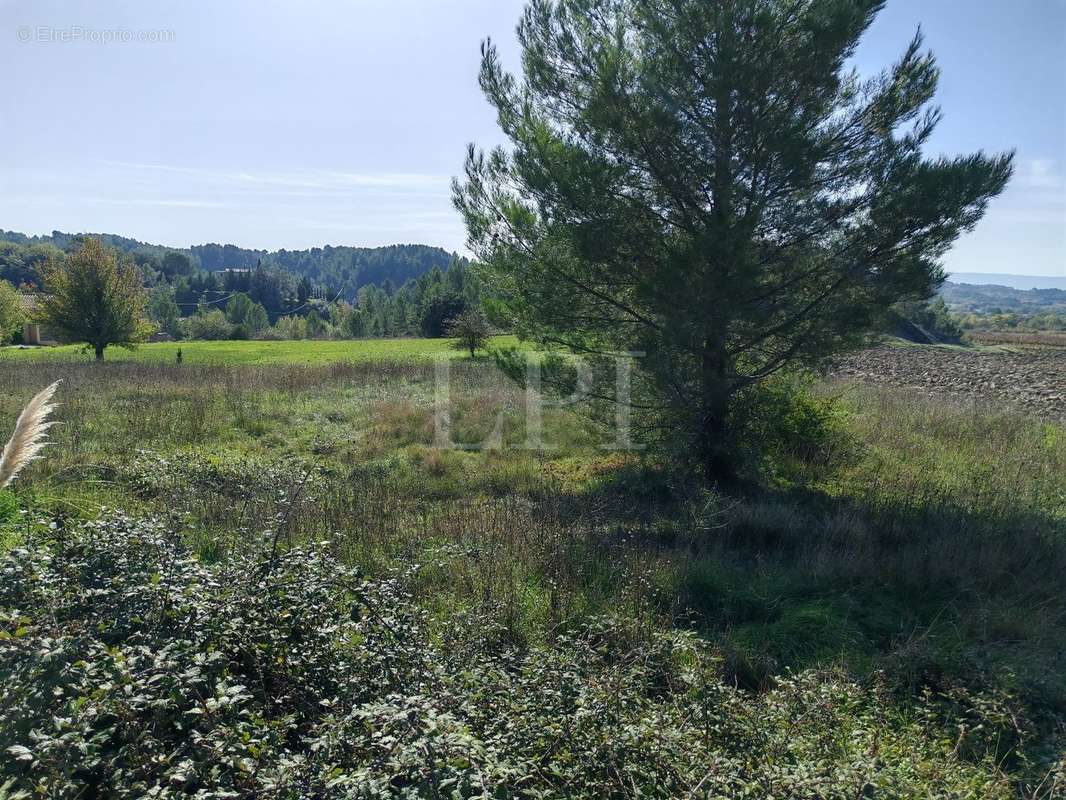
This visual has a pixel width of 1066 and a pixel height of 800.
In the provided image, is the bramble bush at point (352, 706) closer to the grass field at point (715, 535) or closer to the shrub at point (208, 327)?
the grass field at point (715, 535)

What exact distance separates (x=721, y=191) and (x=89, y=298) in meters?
22.8

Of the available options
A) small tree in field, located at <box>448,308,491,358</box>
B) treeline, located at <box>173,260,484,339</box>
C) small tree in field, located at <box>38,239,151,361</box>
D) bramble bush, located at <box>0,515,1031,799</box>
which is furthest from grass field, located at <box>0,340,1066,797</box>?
treeline, located at <box>173,260,484,339</box>

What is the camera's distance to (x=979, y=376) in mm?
22750

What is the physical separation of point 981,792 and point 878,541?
133 inches

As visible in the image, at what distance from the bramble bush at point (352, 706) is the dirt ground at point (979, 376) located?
10.8m

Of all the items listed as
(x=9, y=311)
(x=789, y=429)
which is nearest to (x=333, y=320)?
(x=9, y=311)

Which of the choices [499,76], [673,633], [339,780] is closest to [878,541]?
[673,633]

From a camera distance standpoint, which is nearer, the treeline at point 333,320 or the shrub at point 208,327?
the treeline at point 333,320

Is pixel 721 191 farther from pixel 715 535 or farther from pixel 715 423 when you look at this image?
pixel 715 535

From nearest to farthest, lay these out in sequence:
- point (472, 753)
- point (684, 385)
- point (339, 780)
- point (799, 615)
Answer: point (339, 780), point (472, 753), point (799, 615), point (684, 385)

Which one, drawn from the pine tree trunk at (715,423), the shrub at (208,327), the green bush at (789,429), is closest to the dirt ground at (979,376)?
the green bush at (789,429)

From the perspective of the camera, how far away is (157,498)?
6836mm

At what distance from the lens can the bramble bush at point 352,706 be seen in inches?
85.0

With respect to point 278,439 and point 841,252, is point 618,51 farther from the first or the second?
point 278,439
